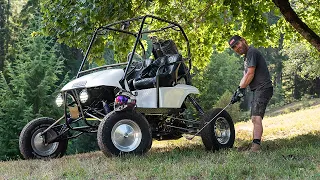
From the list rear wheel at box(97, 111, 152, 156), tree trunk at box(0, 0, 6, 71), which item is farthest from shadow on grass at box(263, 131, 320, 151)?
tree trunk at box(0, 0, 6, 71)

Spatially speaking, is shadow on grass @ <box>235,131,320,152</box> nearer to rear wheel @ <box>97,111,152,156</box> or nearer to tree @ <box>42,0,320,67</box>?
rear wheel @ <box>97,111,152,156</box>

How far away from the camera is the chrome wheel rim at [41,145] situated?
7961mm

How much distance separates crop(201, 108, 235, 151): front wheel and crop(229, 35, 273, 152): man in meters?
0.56

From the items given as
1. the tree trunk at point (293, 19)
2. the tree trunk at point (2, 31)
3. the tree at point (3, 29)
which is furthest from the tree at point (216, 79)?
the tree trunk at point (293, 19)

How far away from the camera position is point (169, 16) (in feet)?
44.3

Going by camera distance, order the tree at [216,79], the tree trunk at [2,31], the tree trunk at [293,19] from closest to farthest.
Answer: the tree trunk at [293,19] < the tree trunk at [2,31] < the tree at [216,79]

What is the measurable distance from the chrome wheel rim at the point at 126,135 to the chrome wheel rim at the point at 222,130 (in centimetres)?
178

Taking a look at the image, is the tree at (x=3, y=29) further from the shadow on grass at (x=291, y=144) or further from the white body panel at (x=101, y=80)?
the shadow on grass at (x=291, y=144)

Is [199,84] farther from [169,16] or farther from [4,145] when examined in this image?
[169,16]

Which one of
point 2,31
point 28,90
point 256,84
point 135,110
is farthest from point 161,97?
point 2,31

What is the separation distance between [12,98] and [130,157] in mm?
17596

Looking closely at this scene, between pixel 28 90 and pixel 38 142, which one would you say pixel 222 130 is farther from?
pixel 28 90

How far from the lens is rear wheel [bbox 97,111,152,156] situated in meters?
6.44

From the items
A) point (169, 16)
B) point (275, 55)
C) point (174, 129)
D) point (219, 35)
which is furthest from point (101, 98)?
point (275, 55)
